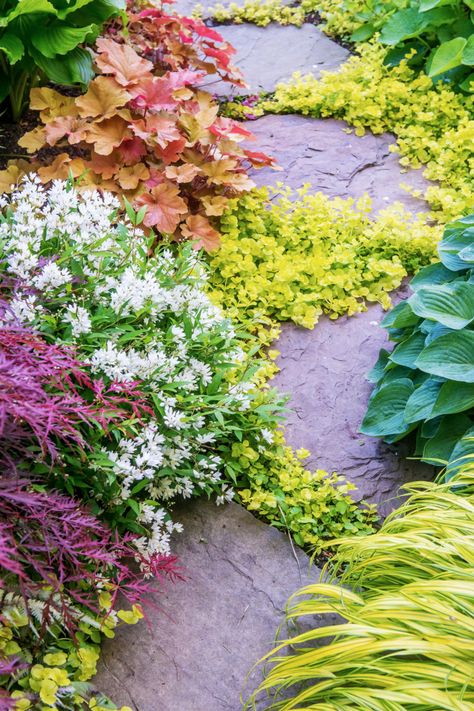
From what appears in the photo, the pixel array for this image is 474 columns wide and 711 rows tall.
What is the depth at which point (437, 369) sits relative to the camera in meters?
2.39

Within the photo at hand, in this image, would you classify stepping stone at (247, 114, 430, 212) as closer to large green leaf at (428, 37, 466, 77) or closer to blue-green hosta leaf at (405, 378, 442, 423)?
large green leaf at (428, 37, 466, 77)

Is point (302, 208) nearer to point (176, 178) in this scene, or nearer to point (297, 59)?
point (176, 178)

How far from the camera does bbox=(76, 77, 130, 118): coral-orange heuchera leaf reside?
10.7 feet

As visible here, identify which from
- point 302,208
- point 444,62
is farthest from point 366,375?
point 444,62

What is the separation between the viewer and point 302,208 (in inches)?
145

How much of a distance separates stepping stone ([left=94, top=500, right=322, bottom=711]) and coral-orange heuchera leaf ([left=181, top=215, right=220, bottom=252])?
1.35 meters

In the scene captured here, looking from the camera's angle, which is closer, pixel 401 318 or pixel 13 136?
pixel 401 318

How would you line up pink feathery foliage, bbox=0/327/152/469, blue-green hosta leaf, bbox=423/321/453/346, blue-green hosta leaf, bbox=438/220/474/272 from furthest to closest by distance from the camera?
1. blue-green hosta leaf, bbox=438/220/474/272
2. blue-green hosta leaf, bbox=423/321/453/346
3. pink feathery foliage, bbox=0/327/152/469

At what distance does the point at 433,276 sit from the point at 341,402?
0.66 meters

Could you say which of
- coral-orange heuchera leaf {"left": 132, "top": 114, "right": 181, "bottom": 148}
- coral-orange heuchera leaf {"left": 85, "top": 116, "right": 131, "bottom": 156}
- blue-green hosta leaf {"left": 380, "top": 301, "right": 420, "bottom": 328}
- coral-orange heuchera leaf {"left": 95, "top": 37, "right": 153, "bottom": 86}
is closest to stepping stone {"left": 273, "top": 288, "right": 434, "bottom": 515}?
blue-green hosta leaf {"left": 380, "top": 301, "right": 420, "bottom": 328}

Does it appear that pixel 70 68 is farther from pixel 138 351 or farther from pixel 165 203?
pixel 138 351

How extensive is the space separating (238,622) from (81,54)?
2.83 metres

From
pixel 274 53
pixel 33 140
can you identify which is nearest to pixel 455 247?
pixel 33 140

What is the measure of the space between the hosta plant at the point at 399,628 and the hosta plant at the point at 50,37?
2.61m
